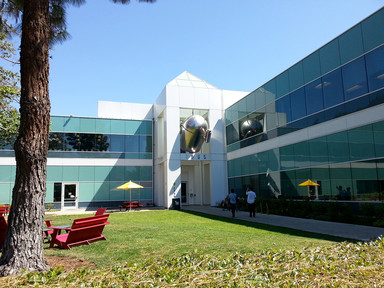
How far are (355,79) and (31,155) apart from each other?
14.4 meters

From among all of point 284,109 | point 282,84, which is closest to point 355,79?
point 284,109

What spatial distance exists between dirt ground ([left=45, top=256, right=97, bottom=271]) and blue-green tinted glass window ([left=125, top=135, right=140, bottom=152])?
76.6ft

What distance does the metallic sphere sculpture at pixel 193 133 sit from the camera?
2591 cm

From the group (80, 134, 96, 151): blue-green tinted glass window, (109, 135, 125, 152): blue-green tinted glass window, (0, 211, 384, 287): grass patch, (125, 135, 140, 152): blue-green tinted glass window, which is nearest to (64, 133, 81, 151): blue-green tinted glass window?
(80, 134, 96, 151): blue-green tinted glass window

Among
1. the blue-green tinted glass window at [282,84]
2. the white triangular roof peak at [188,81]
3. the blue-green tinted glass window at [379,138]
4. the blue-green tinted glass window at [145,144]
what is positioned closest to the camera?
the blue-green tinted glass window at [379,138]

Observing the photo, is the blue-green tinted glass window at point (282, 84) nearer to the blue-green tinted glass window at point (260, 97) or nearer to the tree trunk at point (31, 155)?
the blue-green tinted glass window at point (260, 97)

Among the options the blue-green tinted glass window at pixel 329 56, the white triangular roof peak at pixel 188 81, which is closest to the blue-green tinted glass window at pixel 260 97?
the blue-green tinted glass window at pixel 329 56

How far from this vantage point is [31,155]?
5.43 meters

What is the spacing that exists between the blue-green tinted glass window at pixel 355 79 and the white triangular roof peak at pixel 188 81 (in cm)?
1498

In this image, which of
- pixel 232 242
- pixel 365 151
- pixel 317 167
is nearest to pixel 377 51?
pixel 365 151

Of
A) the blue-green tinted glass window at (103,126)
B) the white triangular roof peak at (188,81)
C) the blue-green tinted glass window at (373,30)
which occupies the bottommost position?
the blue-green tinted glass window at (103,126)

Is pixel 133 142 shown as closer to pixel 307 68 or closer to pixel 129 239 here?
pixel 307 68

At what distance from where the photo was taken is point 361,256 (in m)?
5.50

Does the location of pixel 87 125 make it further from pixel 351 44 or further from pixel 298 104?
pixel 351 44
